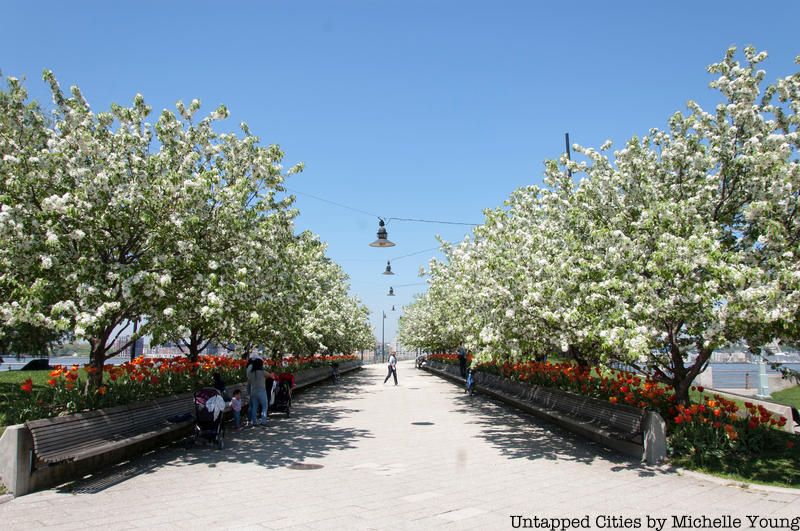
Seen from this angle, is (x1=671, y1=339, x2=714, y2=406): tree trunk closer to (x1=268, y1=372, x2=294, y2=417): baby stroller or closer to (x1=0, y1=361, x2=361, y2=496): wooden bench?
(x1=0, y1=361, x2=361, y2=496): wooden bench

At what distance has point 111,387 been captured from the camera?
392 inches

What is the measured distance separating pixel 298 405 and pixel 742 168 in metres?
15.3

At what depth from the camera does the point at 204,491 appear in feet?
24.7

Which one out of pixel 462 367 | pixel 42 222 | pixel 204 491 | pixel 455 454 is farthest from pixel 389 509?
pixel 462 367

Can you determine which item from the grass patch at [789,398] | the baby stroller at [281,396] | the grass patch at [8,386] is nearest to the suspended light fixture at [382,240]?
the baby stroller at [281,396]

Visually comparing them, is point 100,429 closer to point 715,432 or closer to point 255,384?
point 255,384

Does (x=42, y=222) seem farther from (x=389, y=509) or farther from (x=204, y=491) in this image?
(x=389, y=509)

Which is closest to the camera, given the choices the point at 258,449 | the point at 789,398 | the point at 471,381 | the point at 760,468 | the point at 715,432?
the point at 760,468

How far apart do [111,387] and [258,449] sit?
2917 millimetres

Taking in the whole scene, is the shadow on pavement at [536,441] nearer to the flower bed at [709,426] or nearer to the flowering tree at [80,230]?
the flower bed at [709,426]

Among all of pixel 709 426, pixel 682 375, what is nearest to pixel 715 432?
pixel 709 426

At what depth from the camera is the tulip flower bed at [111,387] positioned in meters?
8.59

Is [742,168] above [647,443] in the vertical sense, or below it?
above

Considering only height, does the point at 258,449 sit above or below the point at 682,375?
below
